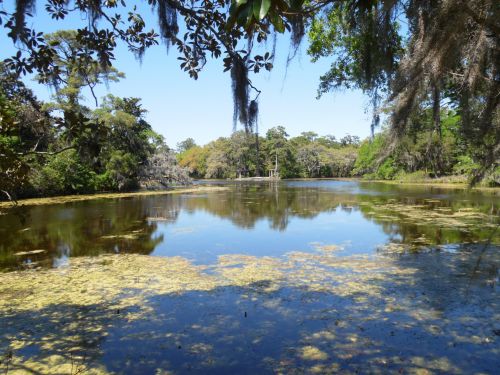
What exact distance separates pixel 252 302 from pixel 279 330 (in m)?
0.88

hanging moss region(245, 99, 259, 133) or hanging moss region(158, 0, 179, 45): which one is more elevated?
hanging moss region(158, 0, 179, 45)

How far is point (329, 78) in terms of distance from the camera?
8141 mm

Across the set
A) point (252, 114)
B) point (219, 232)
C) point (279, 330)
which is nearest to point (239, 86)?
point (252, 114)

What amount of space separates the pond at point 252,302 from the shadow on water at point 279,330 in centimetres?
2

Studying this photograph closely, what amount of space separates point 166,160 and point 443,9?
3041 centimetres

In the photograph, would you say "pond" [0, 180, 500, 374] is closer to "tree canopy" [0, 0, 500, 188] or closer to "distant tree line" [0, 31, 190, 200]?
"tree canopy" [0, 0, 500, 188]

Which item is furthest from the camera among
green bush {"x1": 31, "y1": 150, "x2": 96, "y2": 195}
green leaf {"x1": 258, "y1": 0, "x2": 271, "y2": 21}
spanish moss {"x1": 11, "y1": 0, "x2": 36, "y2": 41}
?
green bush {"x1": 31, "y1": 150, "x2": 96, "y2": 195}

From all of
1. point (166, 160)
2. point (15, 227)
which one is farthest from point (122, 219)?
point (166, 160)

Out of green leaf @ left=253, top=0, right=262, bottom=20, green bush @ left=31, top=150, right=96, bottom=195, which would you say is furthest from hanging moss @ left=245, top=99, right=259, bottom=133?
green bush @ left=31, top=150, right=96, bottom=195

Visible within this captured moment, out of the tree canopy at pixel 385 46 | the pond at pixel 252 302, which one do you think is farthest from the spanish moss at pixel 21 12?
the pond at pixel 252 302

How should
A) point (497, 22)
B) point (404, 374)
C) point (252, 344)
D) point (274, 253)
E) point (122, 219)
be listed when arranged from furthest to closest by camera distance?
point (122, 219), point (274, 253), point (252, 344), point (404, 374), point (497, 22)

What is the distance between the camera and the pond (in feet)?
11.4

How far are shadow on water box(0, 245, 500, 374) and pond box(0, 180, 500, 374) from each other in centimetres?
2

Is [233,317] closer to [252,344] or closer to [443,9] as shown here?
[252,344]
